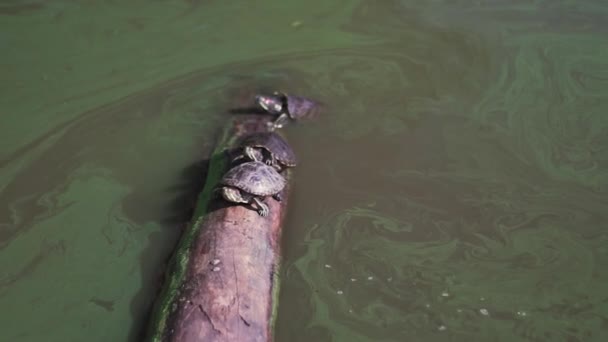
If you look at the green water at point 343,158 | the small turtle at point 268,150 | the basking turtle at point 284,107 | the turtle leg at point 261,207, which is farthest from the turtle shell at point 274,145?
the turtle leg at point 261,207

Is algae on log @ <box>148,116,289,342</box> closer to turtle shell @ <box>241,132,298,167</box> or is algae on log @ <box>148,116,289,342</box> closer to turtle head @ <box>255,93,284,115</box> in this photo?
turtle shell @ <box>241,132,298,167</box>

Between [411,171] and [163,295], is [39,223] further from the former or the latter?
[411,171]

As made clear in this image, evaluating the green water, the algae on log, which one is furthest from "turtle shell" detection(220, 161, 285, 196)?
the green water

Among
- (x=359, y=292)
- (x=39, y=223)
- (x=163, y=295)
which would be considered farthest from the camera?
(x=39, y=223)

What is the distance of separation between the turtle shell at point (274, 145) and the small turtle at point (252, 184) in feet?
0.86

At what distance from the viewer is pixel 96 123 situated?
5348 millimetres

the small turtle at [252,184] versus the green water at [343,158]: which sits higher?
the small turtle at [252,184]

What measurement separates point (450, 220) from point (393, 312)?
989mm

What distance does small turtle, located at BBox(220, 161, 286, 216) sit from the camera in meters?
3.72

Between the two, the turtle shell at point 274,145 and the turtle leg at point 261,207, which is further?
the turtle shell at point 274,145

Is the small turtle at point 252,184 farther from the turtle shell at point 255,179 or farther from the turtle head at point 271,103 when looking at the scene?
the turtle head at point 271,103

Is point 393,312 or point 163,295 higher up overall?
point 163,295

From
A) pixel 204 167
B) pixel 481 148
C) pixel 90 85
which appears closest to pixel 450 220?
pixel 481 148

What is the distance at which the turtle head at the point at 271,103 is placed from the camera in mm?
5082
